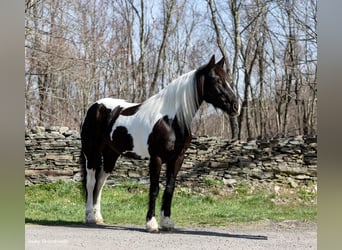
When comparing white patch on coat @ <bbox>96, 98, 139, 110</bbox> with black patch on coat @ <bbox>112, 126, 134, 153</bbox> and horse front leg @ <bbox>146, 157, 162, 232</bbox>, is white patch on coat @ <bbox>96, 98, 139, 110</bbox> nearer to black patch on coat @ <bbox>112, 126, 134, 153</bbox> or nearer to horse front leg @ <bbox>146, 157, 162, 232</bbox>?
black patch on coat @ <bbox>112, 126, 134, 153</bbox>

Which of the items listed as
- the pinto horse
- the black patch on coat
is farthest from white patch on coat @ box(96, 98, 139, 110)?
the black patch on coat

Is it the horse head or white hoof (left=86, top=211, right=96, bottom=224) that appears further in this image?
white hoof (left=86, top=211, right=96, bottom=224)

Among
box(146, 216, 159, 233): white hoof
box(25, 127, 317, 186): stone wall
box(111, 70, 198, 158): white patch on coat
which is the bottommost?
box(146, 216, 159, 233): white hoof

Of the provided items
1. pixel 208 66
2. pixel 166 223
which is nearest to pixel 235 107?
pixel 208 66

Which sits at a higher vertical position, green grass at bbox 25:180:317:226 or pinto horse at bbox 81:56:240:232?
pinto horse at bbox 81:56:240:232

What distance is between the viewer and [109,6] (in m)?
3.21

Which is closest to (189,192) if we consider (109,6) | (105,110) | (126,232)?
(126,232)

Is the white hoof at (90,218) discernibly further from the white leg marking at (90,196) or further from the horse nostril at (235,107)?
the horse nostril at (235,107)

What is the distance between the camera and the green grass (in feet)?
10.2

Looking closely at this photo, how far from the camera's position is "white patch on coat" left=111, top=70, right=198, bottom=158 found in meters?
3.05

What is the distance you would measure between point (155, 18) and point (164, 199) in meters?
1.01

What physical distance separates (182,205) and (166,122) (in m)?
0.47
